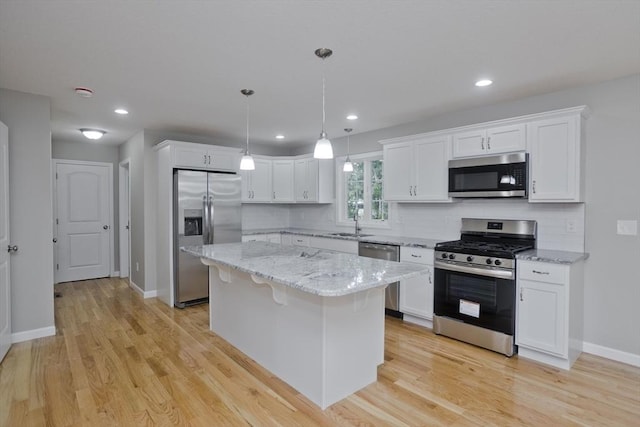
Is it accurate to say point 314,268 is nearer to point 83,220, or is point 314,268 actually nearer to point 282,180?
point 282,180

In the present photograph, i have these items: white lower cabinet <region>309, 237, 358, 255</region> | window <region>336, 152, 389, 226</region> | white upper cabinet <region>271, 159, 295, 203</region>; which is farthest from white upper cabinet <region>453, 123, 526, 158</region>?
white upper cabinet <region>271, 159, 295, 203</region>

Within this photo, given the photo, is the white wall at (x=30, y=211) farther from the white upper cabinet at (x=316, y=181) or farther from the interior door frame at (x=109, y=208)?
the white upper cabinet at (x=316, y=181)

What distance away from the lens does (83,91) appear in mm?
3256

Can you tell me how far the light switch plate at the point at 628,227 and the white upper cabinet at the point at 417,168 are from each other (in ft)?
4.88

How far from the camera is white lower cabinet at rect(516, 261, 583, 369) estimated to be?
→ 9.21 feet

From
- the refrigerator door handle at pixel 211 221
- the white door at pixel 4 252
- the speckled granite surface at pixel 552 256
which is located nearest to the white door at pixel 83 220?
the refrigerator door handle at pixel 211 221

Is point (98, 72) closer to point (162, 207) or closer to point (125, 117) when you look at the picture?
point (125, 117)

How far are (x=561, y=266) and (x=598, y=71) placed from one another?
1622 mm

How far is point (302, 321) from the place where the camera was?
2.46 meters

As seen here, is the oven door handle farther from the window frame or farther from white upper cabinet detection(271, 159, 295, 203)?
white upper cabinet detection(271, 159, 295, 203)

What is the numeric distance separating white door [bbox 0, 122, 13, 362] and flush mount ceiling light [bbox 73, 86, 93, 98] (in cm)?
67

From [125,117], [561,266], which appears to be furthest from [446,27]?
[125,117]

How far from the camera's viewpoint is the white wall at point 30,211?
332cm

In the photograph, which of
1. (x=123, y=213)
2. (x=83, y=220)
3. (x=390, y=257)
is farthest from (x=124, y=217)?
(x=390, y=257)
